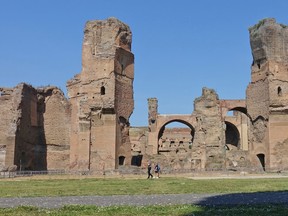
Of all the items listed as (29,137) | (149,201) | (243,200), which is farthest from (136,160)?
(243,200)

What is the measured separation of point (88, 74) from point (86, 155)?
627 centimetres

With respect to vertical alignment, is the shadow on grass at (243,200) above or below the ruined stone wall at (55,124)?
below

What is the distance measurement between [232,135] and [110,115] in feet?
88.0

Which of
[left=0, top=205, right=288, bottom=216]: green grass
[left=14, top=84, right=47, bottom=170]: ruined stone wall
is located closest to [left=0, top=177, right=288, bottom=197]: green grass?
[left=0, top=205, right=288, bottom=216]: green grass

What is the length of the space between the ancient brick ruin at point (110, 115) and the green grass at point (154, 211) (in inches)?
853

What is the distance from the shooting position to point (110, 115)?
102 ft

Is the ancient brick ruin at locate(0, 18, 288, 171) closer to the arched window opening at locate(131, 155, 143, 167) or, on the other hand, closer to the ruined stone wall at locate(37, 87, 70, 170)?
the ruined stone wall at locate(37, 87, 70, 170)

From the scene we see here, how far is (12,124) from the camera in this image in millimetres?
31031

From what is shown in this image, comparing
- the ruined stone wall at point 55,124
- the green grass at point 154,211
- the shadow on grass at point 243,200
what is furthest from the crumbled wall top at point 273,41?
the green grass at point 154,211

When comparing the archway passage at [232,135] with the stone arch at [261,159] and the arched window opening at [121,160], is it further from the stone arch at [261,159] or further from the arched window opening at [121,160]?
the arched window opening at [121,160]

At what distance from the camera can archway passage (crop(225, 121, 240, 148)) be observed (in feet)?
171

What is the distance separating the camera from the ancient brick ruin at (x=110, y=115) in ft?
102

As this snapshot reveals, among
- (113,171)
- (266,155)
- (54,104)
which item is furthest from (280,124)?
(54,104)

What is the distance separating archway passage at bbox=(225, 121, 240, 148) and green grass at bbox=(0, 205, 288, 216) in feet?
144
